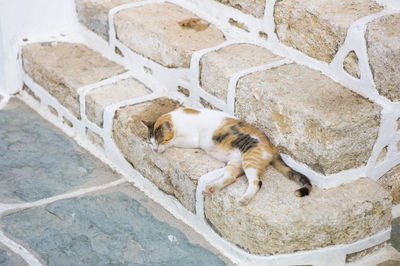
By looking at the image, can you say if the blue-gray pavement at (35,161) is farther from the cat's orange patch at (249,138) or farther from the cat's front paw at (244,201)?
the cat's front paw at (244,201)

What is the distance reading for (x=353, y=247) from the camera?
2.52 meters

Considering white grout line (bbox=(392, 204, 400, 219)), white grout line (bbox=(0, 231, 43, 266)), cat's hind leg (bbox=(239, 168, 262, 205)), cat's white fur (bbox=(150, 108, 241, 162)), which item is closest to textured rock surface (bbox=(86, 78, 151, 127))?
cat's white fur (bbox=(150, 108, 241, 162))

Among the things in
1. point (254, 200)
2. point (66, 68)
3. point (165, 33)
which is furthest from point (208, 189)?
point (66, 68)

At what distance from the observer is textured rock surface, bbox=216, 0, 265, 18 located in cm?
301

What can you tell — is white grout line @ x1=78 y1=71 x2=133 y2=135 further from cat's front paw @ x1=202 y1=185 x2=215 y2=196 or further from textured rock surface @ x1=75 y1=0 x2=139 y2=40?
cat's front paw @ x1=202 y1=185 x2=215 y2=196

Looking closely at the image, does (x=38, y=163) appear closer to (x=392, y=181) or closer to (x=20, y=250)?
(x=20, y=250)

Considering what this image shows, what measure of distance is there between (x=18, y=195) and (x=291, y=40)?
4.98ft

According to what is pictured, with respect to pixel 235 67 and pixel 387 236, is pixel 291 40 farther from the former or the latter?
pixel 387 236

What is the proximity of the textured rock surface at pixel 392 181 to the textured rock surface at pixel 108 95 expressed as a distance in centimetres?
129

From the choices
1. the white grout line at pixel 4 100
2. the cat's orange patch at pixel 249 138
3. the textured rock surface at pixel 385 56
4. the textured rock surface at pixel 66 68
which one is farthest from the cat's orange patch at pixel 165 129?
the white grout line at pixel 4 100

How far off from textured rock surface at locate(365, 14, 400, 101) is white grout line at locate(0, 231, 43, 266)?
162 centimetres

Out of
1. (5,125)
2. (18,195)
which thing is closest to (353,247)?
(18,195)

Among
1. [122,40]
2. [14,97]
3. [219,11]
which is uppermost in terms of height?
[219,11]

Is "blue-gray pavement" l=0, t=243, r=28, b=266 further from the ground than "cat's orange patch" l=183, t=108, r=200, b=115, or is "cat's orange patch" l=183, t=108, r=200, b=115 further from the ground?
"cat's orange patch" l=183, t=108, r=200, b=115
